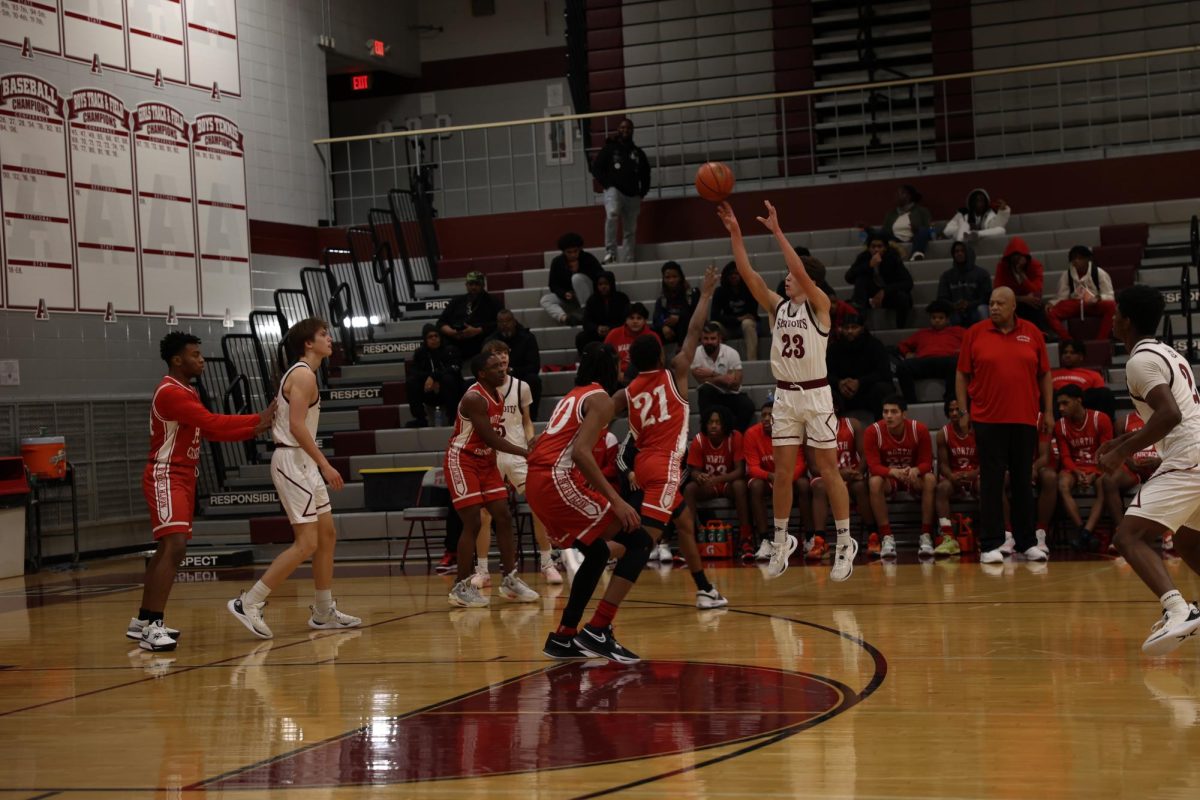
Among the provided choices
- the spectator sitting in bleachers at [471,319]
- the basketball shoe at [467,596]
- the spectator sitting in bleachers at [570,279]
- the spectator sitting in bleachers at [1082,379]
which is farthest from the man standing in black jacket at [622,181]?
the basketball shoe at [467,596]

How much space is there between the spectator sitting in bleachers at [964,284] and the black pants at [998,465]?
3.37 m

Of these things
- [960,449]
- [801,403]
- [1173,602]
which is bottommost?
[1173,602]

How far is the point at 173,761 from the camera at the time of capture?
4977 mm

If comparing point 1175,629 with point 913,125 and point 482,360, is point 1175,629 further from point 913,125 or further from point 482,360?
point 913,125

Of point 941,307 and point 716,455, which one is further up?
point 941,307

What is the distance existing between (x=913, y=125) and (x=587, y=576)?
12602 mm

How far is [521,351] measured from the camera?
13672 mm

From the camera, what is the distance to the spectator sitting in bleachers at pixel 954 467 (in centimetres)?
1102

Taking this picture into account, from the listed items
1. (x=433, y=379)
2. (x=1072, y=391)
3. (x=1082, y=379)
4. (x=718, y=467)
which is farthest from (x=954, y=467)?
(x=433, y=379)

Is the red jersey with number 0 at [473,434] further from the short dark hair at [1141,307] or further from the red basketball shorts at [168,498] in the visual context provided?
the short dark hair at [1141,307]

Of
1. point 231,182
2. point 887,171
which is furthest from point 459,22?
point 887,171

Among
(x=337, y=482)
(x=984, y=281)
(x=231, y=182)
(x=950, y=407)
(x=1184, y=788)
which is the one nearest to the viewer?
(x=1184, y=788)

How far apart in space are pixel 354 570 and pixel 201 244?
5.76 metres

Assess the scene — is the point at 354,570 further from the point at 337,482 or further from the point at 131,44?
the point at 131,44
